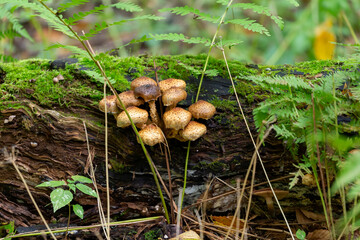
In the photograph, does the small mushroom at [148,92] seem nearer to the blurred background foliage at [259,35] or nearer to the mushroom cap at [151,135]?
the mushroom cap at [151,135]

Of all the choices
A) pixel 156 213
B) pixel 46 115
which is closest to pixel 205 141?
pixel 156 213

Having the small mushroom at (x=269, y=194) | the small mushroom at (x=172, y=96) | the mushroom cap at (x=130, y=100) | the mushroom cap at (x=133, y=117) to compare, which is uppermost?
the small mushroom at (x=172, y=96)

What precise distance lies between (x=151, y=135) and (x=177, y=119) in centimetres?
29

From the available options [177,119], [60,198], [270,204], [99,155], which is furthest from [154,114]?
[270,204]

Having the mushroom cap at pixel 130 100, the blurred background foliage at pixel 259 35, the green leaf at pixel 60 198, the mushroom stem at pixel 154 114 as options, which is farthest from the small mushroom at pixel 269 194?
the blurred background foliage at pixel 259 35

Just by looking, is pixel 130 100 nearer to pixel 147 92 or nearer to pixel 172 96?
pixel 147 92

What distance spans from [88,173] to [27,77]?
139 centimetres

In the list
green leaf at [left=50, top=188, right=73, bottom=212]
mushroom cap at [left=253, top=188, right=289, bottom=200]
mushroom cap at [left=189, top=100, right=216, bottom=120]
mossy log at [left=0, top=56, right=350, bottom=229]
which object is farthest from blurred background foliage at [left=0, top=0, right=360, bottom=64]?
green leaf at [left=50, top=188, right=73, bottom=212]

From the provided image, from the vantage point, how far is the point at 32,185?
3178mm

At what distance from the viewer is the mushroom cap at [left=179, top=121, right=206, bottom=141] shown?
2.91 meters

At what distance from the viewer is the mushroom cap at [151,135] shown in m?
2.85

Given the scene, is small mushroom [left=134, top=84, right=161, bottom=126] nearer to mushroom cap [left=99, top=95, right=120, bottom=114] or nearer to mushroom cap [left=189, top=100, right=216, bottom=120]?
mushroom cap [left=99, top=95, right=120, bottom=114]

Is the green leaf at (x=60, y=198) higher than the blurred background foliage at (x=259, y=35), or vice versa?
the blurred background foliage at (x=259, y=35)

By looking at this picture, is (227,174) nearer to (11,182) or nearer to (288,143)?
(288,143)
